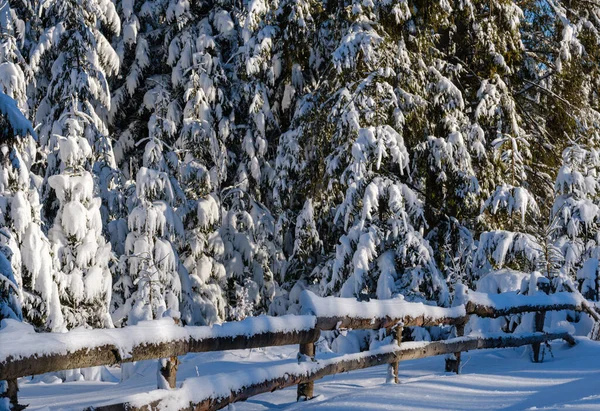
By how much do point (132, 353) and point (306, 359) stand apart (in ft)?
7.04

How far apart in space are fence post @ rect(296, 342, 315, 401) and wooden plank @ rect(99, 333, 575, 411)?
12 centimetres

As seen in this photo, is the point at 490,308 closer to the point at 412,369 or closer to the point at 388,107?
the point at 412,369

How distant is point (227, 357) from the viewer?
10500 mm

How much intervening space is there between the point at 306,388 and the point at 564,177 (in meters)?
8.64

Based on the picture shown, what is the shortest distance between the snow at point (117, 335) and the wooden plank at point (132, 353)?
24mm

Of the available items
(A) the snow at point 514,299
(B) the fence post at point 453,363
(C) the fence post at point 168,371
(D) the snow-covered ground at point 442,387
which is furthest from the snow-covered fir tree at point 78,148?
(C) the fence post at point 168,371

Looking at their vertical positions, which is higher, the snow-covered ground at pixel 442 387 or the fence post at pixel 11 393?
the fence post at pixel 11 393

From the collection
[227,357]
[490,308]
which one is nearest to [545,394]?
[490,308]

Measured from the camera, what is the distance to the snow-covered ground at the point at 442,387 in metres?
5.39

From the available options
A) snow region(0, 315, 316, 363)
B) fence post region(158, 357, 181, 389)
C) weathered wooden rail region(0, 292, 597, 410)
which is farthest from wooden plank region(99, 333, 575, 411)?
snow region(0, 315, 316, 363)

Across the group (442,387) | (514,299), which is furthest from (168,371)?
(514,299)

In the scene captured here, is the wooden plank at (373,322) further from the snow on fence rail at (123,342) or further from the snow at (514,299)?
the snow at (514,299)

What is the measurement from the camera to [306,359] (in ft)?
19.1

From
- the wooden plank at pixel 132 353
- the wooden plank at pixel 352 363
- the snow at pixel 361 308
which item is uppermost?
the snow at pixel 361 308
